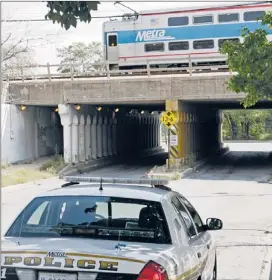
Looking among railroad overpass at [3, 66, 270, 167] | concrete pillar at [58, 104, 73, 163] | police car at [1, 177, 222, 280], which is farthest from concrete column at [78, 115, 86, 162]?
police car at [1, 177, 222, 280]

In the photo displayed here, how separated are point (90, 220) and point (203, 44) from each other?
32.8 metres

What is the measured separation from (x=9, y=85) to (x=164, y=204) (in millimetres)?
27897

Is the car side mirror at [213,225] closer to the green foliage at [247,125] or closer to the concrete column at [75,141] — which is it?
the concrete column at [75,141]

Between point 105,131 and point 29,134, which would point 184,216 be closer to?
point 29,134

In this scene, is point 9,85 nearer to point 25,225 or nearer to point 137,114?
point 137,114

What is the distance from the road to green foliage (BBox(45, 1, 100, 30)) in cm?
508

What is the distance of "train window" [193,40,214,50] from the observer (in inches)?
1464

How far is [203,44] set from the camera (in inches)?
1478

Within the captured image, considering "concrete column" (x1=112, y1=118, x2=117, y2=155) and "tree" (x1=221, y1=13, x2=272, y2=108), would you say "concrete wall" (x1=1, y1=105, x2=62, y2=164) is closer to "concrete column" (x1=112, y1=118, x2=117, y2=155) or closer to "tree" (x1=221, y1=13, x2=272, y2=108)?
"concrete column" (x1=112, y1=118, x2=117, y2=155)

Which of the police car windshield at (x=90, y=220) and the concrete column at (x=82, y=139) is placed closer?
the police car windshield at (x=90, y=220)

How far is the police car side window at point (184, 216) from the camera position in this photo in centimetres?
621

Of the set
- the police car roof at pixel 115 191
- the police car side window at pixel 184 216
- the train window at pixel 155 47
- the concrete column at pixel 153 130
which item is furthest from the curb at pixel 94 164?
the police car roof at pixel 115 191

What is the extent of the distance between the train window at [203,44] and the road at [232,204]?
23.6 ft

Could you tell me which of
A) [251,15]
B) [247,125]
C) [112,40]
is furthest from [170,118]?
[247,125]
